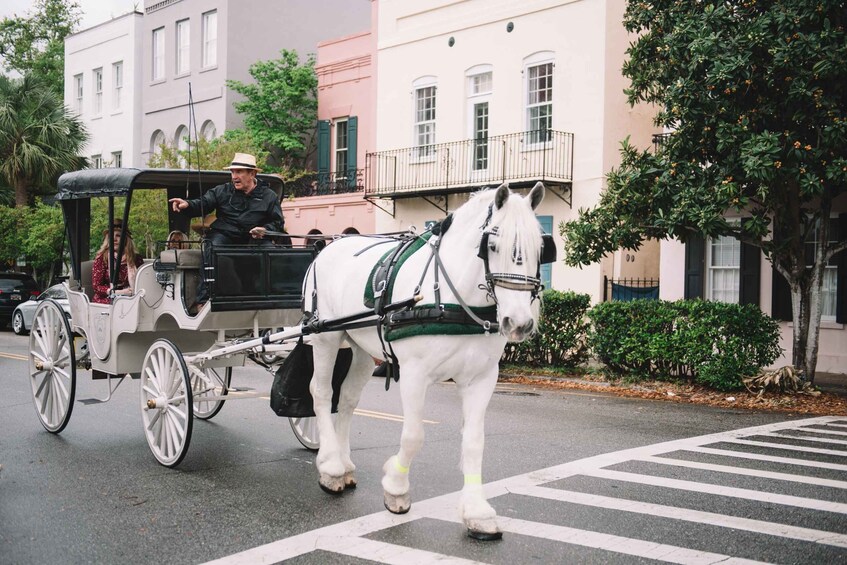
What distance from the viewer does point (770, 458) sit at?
28.2ft

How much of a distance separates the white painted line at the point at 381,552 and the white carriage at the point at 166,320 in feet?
7.61

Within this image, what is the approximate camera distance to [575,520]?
244 inches

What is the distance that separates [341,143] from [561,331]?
47.3 ft

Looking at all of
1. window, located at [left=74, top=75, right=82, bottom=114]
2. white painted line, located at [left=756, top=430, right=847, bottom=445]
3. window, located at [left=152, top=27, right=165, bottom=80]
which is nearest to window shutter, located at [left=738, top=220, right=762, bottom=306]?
white painted line, located at [left=756, top=430, right=847, bottom=445]

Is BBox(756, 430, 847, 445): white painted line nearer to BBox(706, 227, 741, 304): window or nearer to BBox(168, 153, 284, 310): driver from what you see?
BBox(168, 153, 284, 310): driver

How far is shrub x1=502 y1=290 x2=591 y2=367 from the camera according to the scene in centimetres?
1633

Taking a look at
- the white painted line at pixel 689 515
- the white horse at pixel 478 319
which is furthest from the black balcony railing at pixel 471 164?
the white horse at pixel 478 319

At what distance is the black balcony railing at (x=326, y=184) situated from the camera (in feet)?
90.6

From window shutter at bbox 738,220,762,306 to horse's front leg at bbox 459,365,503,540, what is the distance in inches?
507

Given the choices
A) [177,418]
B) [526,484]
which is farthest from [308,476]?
[526,484]

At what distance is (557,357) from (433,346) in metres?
11.1

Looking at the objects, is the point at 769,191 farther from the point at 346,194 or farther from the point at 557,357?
the point at 346,194

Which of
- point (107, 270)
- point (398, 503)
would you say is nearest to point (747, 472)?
point (398, 503)

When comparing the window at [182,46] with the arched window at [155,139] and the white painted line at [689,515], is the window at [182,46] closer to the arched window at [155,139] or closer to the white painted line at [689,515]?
the arched window at [155,139]
